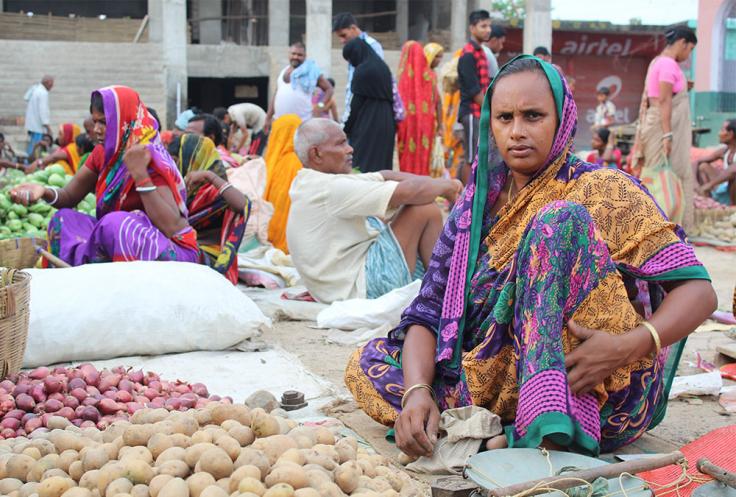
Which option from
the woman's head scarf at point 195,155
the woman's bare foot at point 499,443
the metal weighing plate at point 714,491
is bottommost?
the woman's bare foot at point 499,443

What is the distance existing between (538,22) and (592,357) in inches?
671

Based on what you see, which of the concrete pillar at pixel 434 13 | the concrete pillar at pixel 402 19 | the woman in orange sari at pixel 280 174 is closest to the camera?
the woman in orange sari at pixel 280 174

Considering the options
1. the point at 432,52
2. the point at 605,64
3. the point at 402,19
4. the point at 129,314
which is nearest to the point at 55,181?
the point at 129,314

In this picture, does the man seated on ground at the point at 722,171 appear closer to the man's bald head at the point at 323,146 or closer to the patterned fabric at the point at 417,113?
the patterned fabric at the point at 417,113

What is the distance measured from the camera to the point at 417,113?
8.60 meters

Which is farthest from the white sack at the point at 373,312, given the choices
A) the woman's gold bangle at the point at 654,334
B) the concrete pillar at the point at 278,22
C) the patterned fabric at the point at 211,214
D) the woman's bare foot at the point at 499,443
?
the concrete pillar at the point at 278,22

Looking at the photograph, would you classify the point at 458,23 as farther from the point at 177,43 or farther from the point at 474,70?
the point at 474,70

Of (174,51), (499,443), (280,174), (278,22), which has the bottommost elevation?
(499,443)

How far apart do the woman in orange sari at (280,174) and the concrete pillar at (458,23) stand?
1500cm

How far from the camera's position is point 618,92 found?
23.0 metres

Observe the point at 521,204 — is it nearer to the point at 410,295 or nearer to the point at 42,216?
the point at 410,295

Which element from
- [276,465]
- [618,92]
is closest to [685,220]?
[276,465]

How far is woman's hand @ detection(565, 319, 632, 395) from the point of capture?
2094 millimetres

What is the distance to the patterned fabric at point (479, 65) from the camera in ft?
24.4
